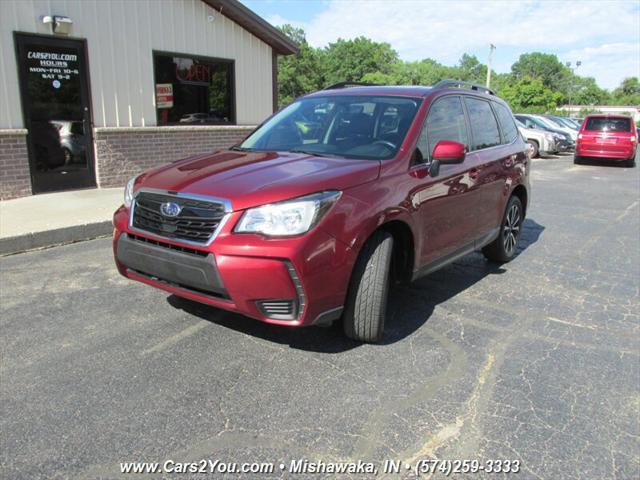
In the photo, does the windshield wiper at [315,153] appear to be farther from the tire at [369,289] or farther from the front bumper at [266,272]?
the front bumper at [266,272]

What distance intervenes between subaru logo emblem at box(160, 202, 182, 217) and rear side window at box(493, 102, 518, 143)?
12.1 feet

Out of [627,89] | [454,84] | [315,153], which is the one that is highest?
[627,89]

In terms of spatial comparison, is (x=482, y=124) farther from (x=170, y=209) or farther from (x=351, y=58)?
(x=351, y=58)

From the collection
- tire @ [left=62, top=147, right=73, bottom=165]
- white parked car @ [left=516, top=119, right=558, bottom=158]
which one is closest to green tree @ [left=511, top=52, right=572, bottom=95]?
white parked car @ [left=516, top=119, right=558, bottom=158]

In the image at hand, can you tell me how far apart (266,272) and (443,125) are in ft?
7.22

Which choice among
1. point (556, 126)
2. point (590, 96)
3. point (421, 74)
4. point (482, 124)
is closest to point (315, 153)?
point (482, 124)

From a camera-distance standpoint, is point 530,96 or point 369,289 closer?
point 369,289

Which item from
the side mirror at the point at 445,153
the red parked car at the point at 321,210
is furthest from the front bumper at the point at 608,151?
the side mirror at the point at 445,153

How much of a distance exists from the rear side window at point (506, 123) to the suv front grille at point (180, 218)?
3625 mm

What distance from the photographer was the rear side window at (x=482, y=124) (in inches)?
189

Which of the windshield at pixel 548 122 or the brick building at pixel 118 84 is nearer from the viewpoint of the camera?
the brick building at pixel 118 84

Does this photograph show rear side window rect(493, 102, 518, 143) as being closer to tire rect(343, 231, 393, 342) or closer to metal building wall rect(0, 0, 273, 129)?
tire rect(343, 231, 393, 342)

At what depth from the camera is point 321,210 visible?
3.02 m

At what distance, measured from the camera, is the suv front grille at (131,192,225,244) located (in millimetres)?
3068
